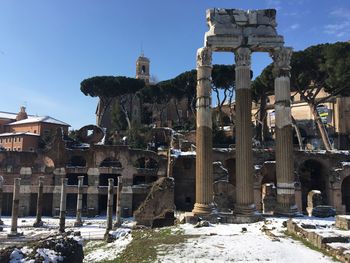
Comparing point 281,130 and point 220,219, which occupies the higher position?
point 281,130

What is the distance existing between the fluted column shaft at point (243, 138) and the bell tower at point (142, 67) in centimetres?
5180

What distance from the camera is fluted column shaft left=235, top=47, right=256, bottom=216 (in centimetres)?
1266

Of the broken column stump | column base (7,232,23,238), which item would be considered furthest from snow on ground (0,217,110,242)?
A: the broken column stump

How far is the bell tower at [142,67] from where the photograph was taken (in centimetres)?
6450

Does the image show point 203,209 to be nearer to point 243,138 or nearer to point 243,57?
point 243,138

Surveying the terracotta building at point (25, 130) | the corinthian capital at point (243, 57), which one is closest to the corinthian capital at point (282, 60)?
the corinthian capital at point (243, 57)

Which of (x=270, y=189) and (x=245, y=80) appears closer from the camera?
(x=245, y=80)

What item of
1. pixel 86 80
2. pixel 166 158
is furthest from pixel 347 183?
pixel 86 80

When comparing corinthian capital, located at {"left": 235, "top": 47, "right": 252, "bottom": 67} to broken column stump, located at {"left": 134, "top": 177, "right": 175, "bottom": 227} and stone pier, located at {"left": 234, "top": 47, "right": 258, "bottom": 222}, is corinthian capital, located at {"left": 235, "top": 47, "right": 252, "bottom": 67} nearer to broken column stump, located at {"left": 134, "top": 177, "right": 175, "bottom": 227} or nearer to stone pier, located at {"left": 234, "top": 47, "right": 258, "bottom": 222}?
stone pier, located at {"left": 234, "top": 47, "right": 258, "bottom": 222}

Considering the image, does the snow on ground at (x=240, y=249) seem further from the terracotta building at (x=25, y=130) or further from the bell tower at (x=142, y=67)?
the bell tower at (x=142, y=67)

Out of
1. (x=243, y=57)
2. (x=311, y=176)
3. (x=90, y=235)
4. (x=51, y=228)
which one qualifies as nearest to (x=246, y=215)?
(x=243, y=57)

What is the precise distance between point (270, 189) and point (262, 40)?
766 centimetres

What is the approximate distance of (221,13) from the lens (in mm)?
13445

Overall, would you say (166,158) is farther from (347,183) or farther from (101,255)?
(101,255)
